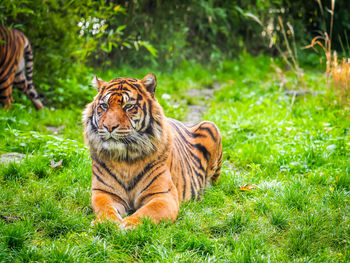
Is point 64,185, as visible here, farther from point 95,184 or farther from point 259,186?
point 259,186

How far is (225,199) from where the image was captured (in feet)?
13.0

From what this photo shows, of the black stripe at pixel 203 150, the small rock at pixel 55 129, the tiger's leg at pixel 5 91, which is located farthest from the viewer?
the tiger's leg at pixel 5 91

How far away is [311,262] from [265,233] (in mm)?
496

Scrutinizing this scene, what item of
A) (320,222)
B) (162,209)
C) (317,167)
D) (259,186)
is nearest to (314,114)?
(317,167)

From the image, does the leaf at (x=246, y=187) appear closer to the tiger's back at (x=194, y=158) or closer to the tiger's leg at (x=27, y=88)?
the tiger's back at (x=194, y=158)

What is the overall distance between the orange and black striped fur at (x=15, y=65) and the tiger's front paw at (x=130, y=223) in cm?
462

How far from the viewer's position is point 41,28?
24.9 ft

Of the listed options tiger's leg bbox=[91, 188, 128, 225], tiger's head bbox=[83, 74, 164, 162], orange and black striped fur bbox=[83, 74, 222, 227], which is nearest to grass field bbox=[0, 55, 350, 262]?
tiger's leg bbox=[91, 188, 128, 225]

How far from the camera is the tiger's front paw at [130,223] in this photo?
304cm

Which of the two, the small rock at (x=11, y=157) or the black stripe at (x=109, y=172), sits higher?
the black stripe at (x=109, y=172)

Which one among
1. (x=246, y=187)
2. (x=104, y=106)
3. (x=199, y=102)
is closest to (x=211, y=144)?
(x=246, y=187)

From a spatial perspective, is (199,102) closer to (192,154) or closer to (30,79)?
(30,79)

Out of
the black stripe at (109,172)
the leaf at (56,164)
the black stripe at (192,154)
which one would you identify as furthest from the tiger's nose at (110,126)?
the leaf at (56,164)

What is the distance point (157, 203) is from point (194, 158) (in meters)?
1.08
